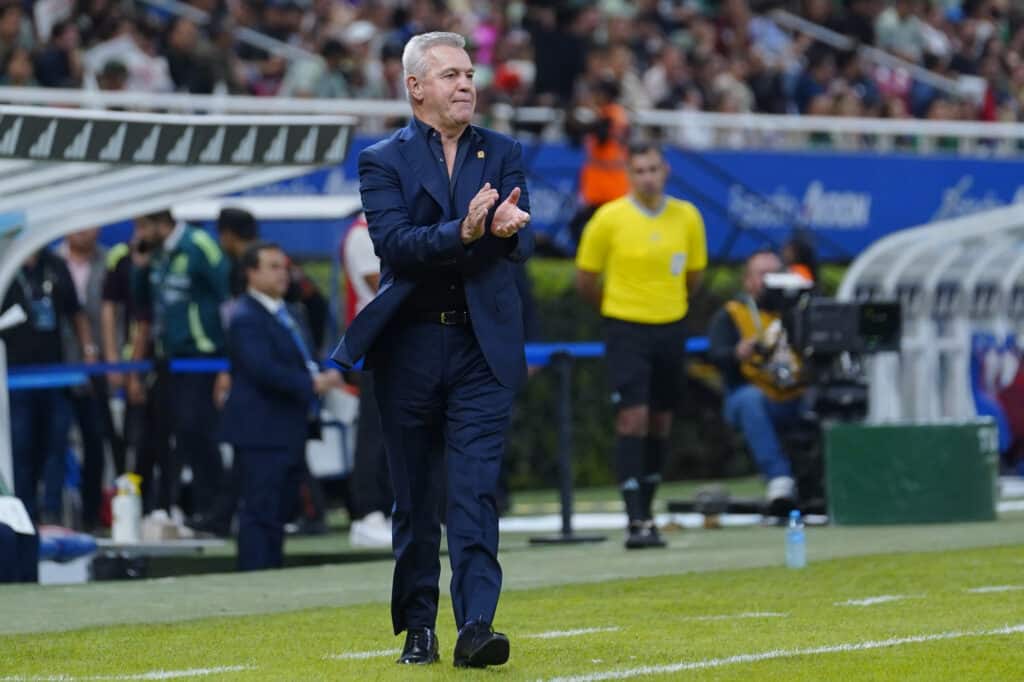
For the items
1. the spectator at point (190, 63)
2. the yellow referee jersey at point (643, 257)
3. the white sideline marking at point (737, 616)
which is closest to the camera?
the white sideline marking at point (737, 616)

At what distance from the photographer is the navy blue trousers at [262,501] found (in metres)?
13.0

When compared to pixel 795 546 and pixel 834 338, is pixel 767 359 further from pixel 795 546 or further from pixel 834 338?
pixel 795 546

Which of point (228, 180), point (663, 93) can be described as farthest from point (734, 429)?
point (228, 180)

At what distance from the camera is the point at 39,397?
52.4 feet

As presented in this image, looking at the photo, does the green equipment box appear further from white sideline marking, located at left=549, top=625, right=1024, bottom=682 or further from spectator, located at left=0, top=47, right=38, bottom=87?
spectator, located at left=0, top=47, right=38, bottom=87

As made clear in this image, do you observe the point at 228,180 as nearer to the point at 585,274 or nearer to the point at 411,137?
the point at 585,274

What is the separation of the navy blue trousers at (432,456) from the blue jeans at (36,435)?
301 inches

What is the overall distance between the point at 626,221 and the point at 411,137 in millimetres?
5712

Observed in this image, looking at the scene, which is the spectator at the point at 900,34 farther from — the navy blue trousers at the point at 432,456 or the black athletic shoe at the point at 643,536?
the navy blue trousers at the point at 432,456

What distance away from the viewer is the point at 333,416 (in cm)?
1664

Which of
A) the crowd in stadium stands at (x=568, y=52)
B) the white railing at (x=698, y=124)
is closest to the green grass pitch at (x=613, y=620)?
the white railing at (x=698, y=124)

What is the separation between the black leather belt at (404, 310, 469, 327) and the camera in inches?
324

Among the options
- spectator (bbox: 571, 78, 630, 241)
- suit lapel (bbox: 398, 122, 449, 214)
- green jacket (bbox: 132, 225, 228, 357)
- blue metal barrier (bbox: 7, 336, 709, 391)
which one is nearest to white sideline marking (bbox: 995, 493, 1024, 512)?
blue metal barrier (bbox: 7, 336, 709, 391)

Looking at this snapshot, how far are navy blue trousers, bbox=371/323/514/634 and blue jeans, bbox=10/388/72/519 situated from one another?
7648 mm
